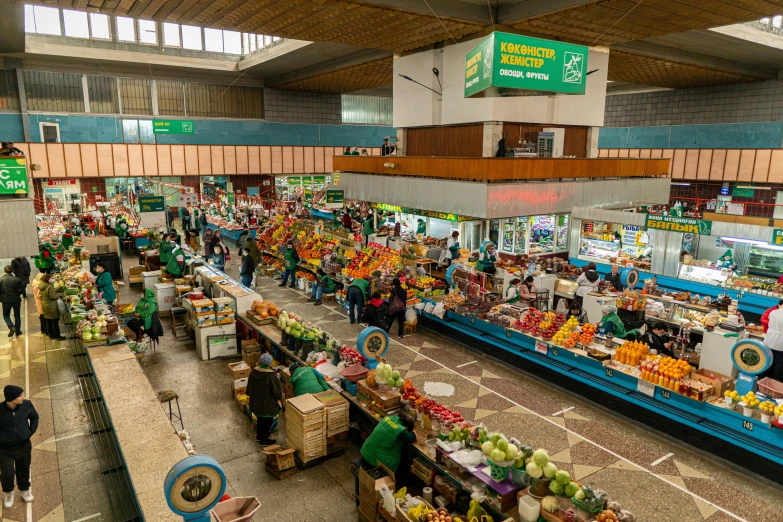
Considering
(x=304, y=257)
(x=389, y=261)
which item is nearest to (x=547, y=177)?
(x=389, y=261)

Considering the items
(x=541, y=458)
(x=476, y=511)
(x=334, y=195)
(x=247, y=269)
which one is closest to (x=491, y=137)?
(x=334, y=195)

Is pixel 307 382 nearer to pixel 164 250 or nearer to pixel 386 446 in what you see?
pixel 386 446

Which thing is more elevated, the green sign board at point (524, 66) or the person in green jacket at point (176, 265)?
the green sign board at point (524, 66)

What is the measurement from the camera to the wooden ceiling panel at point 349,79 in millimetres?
20969

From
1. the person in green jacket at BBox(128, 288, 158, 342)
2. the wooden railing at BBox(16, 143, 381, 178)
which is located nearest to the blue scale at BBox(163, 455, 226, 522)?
the person in green jacket at BBox(128, 288, 158, 342)

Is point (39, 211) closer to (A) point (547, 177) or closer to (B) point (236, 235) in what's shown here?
(B) point (236, 235)

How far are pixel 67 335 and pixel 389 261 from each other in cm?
830

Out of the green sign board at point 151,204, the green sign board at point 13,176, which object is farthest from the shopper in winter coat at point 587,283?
the green sign board at point 151,204

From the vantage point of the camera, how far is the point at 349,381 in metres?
7.81

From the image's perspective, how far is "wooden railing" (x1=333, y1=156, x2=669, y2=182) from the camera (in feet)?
43.2

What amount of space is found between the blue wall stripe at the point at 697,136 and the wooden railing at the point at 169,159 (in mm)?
16021

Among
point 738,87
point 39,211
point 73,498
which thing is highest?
point 738,87

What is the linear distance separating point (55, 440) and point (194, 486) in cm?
516

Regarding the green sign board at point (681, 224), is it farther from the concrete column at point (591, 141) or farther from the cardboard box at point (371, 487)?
the cardboard box at point (371, 487)
